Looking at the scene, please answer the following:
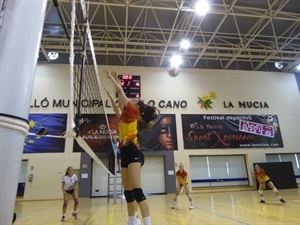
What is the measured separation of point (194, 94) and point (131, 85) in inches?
169

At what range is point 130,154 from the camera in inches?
100

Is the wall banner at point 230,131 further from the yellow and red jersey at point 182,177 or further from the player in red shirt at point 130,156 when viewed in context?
the player in red shirt at point 130,156

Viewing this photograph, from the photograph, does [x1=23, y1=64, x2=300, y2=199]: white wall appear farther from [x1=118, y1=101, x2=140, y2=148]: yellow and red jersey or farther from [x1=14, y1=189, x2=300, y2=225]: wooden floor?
[x1=118, y1=101, x2=140, y2=148]: yellow and red jersey

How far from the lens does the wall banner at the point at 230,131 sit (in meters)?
15.0

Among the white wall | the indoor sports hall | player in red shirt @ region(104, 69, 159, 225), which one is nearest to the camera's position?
player in red shirt @ region(104, 69, 159, 225)

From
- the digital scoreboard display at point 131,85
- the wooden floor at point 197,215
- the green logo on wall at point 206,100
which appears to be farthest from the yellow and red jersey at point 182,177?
the green logo on wall at point 206,100

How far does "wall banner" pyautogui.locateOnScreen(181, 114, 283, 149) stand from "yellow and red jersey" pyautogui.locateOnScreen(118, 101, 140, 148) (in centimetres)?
1242

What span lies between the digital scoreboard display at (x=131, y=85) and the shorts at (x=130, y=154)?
1229 cm

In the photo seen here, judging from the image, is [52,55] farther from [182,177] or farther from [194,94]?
[182,177]

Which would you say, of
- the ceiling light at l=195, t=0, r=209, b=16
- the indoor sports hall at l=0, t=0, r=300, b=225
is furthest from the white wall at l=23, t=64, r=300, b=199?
the ceiling light at l=195, t=0, r=209, b=16

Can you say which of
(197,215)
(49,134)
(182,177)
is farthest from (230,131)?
(49,134)

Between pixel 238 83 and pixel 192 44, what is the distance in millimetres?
4936

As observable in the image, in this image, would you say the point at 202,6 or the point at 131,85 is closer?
the point at 202,6

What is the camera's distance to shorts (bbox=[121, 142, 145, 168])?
8.28 feet
